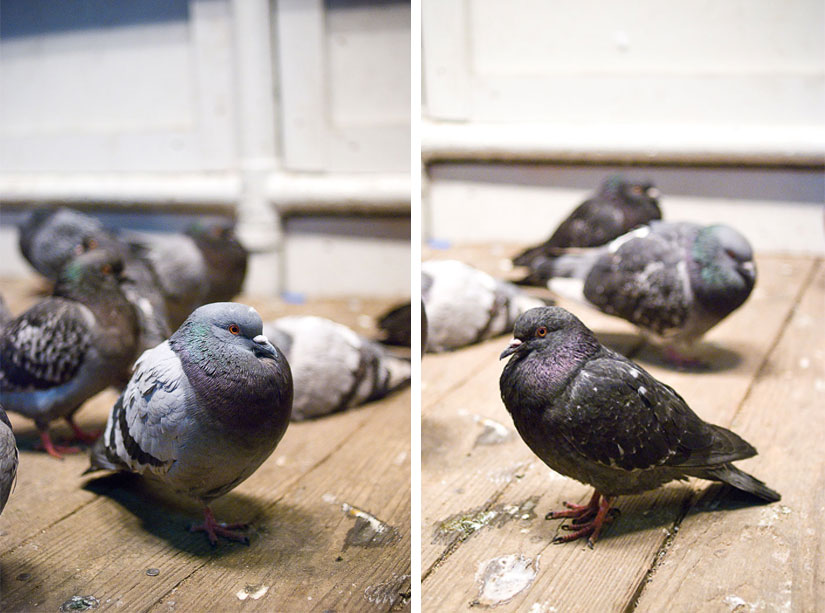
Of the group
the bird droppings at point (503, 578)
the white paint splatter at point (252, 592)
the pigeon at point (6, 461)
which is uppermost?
the pigeon at point (6, 461)

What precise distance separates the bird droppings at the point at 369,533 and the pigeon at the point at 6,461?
18.4 inches

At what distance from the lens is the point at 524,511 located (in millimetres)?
1124

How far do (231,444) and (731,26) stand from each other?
1.08 metres

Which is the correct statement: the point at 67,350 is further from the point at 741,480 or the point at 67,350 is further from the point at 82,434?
the point at 741,480

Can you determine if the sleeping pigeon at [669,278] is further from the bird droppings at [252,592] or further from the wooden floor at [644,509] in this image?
the bird droppings at [252,592]

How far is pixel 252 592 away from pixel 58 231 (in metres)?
1.13

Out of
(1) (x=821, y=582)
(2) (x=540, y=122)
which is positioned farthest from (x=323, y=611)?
(2) (x=540, y=122)

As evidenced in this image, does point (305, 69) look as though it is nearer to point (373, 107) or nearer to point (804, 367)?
point (373, 107)

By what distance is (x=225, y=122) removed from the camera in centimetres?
190

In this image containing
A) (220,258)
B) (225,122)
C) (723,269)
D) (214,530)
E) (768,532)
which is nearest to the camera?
(768,532)

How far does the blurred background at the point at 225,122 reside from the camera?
1.60 metres

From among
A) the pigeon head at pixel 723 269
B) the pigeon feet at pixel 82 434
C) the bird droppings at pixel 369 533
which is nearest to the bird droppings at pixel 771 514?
the pigeon head at pixel 723 269

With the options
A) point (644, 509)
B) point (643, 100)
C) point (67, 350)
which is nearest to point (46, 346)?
point (67, 350)

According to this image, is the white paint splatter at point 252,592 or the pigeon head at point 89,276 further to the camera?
the pigeon head at point 89,276
